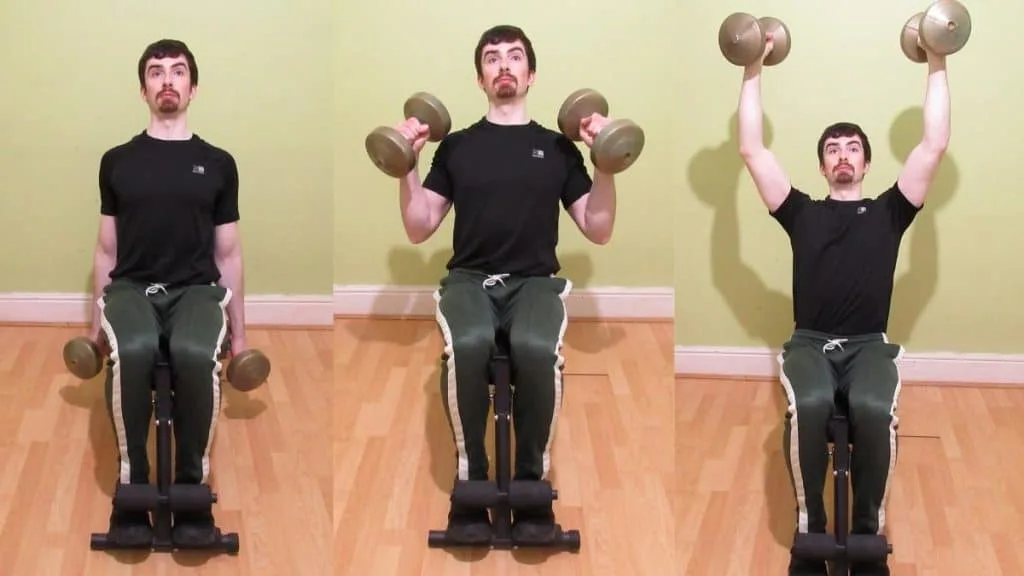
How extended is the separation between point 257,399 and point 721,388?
1370mm

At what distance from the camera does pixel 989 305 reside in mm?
3279

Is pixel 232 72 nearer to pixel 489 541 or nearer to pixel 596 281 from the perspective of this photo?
pixel 596 281

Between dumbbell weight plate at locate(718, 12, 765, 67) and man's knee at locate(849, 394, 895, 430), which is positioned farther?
dumbbell weight plate at locate(718, 12, 765, 67)

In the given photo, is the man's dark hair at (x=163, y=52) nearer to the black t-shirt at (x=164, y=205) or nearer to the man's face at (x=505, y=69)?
the black t-shirt at (x=164, y=205)

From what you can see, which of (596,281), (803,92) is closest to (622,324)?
(596,281)

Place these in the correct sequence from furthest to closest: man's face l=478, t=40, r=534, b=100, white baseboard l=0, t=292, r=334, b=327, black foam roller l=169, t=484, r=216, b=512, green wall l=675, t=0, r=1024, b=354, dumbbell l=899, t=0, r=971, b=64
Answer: white baseboard l=0, t=292, r=334, b=327 < green wall l=675, t=0, r=1024, b=354 < man's face l=478, t=40, r=534, b=100 < dumbbell l=899, t=0, r=971, b=64 < black foam roller l=169, t=484, r=216, b=512

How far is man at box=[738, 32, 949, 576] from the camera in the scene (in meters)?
2.41

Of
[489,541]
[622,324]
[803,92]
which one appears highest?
[803,92]

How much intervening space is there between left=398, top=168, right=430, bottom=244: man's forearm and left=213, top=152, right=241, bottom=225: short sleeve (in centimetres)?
45

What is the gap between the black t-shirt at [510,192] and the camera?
273 centimetres

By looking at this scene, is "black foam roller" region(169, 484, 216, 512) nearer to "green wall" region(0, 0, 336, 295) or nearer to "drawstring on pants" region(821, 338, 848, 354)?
"green wall" region(0, 0, 336, 295)

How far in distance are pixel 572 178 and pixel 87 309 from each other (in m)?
1.65

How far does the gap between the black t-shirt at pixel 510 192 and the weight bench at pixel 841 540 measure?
2.61 ft

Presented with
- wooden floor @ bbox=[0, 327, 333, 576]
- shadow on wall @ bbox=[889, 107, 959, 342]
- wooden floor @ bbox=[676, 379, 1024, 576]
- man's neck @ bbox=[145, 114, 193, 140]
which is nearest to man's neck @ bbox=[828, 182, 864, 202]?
shadow on wall @ bbox=[889, 107, 959, 342]
